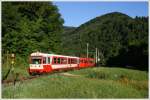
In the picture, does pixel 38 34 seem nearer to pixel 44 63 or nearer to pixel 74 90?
pixel 44 63

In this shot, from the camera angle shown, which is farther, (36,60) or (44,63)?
(36,60)

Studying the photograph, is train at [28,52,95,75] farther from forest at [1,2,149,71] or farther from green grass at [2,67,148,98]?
green grass at [2,67,148,98]

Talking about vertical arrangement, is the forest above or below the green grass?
above

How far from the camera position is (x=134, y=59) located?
44.9 meters

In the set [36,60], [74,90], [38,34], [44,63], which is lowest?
[74,90]

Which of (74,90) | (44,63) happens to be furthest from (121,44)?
(74,90)

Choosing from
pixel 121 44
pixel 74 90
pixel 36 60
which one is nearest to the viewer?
pixel 74 90

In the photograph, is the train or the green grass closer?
the green grass

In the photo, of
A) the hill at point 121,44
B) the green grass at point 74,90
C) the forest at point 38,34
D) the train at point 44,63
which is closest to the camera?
the green grass at point 74,90

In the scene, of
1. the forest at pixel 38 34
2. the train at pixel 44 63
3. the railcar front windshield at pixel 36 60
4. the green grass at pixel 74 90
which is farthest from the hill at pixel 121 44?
the green grass at pixel 74 90

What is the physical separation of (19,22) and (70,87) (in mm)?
→ 22550

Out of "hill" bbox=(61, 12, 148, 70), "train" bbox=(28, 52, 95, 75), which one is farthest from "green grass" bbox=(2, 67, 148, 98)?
"hill" bbox=(61, 12, 148, 70)

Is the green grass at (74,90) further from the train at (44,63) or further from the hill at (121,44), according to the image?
the hill at (121,44)

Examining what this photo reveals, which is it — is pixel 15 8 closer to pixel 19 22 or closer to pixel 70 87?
pixel 19 22
